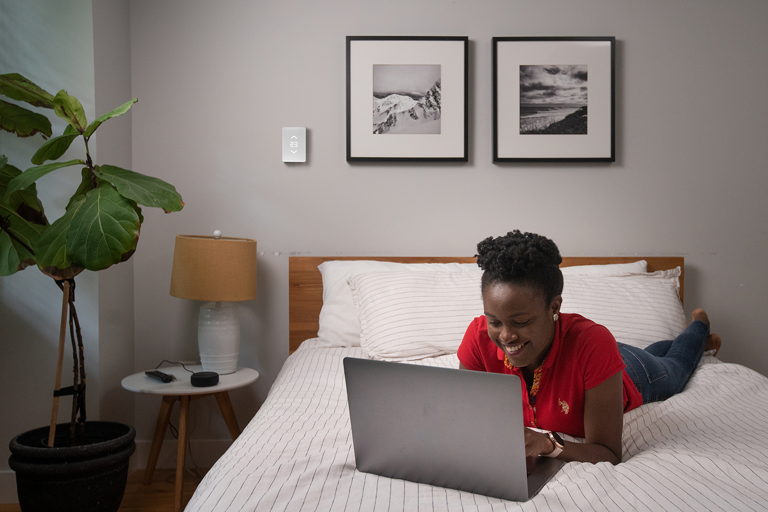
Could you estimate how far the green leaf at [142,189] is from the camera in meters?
1.80

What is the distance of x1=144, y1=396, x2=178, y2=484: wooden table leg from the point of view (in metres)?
2.30

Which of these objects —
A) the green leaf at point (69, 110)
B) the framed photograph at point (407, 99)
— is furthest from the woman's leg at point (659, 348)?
the green leaf at point (69, 110)

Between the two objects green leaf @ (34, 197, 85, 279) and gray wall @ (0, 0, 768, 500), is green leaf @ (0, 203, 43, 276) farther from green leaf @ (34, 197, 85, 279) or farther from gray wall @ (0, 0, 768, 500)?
gray wall @ (0, 0, 768, 500)

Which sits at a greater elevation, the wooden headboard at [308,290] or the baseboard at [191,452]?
the wooden headboard at [308,290]

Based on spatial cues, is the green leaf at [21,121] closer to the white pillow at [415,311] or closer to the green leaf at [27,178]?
the green leaf at [27,178]

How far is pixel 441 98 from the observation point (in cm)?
257

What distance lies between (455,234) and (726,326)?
3.90 ft

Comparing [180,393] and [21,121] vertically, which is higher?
[21,121]

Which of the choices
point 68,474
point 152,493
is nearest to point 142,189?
point 68,474

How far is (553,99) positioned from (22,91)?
75.4 inches

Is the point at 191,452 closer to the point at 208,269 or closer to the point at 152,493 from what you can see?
the point at 152,493

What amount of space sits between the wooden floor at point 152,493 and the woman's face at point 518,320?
1.54m

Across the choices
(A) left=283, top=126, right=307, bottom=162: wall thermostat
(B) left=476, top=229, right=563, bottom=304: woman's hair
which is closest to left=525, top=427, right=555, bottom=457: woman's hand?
(B) left=476, top=229, right=563, bottom=304: woman's hair

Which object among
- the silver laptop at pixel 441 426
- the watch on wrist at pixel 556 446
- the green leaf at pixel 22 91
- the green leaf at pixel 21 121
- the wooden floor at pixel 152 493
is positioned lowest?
the wooden floor at pixel 152 493
